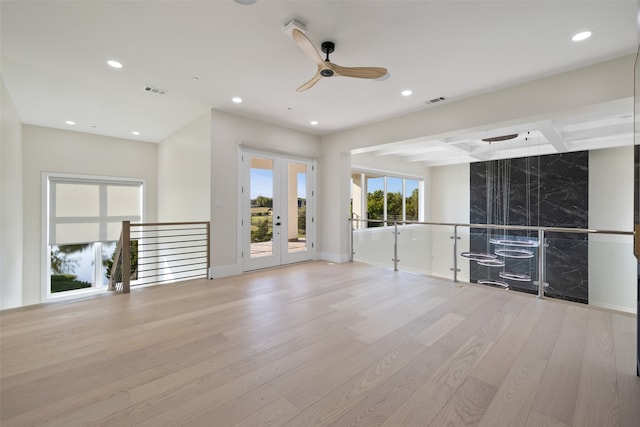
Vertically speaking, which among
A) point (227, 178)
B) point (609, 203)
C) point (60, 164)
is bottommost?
point (609, 203)

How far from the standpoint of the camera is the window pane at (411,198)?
9.23 m

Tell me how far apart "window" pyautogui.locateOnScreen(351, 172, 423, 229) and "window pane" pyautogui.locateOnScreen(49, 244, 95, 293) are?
658cm

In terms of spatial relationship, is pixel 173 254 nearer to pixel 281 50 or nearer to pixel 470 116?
pixel 281 50

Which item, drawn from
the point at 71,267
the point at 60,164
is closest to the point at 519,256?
the point at 60,164

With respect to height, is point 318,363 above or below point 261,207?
below

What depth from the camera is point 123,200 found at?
23.5 feet

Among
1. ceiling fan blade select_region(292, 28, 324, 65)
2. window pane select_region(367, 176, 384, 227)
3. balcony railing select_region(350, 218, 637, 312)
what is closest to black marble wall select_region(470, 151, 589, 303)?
balcony railing select_region(350, 218, 637, 312)

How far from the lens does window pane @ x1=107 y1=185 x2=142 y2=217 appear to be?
6.98 m

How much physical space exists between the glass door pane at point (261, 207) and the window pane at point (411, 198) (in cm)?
521

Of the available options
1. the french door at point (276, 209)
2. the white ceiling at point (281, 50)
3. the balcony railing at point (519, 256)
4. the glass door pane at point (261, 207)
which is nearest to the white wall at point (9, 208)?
the white ceiling at point (281, 50)

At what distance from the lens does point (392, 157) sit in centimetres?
843

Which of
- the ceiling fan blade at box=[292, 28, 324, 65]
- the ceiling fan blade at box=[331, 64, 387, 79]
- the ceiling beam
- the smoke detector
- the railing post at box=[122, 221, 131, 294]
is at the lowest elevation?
the railing post at box=[122, 221, 131, 294]

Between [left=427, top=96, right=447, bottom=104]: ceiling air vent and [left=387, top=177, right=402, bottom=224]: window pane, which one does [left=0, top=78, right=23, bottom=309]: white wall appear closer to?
[left=427, top=96, right=447, bottom=104]: ceiling air vent

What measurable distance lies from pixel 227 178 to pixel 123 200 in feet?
13.2
